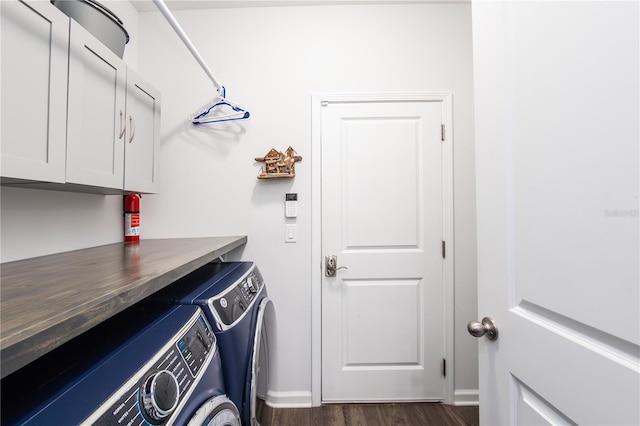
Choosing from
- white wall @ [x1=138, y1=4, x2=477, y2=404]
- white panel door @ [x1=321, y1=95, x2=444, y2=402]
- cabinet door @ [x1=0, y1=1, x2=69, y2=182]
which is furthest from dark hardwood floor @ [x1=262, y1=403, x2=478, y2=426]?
cabinet door @ [x1=0, y1=1, x2=69, y2=182]

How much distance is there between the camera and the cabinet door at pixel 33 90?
79 centimetres

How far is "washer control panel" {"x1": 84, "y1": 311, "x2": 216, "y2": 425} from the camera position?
1.57 ft

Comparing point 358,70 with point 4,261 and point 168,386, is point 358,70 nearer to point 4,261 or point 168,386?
point 168,386

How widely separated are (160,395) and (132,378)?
0.08m

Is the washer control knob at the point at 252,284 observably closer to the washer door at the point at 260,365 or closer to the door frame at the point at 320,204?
the washer door at the point at 260,365

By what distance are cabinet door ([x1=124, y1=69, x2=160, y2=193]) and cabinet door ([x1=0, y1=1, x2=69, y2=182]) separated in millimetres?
373

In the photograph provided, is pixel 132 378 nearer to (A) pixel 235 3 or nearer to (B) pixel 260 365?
(B) pixel 260 365

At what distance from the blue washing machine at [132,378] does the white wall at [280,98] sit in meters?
0.99

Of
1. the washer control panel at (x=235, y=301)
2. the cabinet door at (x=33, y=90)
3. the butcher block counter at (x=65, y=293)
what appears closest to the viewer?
the butcher block counter at (x=65, y=293)

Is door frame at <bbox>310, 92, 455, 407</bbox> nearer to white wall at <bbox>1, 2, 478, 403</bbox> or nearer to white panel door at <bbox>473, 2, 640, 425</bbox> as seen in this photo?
white wall at <bbox>1, 2, 478, 403</bbox>

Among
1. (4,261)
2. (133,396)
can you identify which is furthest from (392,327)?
(4,261)

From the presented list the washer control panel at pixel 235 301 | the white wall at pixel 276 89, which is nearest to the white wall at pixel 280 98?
the white wall at pixel 276 89

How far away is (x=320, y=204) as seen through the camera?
1.79 metres

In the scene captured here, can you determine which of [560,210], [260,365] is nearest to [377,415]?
[260,365]
